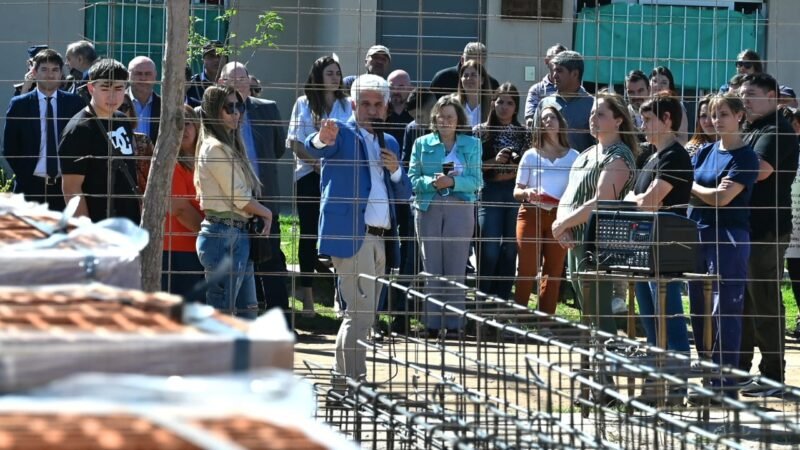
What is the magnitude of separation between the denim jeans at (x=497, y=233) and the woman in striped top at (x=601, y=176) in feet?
6.23

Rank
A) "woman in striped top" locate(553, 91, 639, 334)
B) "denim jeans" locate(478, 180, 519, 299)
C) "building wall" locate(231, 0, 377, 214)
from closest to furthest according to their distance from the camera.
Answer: "woman in striped top" locate(553, 91, 639, 334) < "denim jeans" locate(478, 180, 519, 299) < "building wall" locate(231, 0, 377, 214)

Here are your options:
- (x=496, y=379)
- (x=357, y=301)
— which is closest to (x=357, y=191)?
(x=357, y=301)

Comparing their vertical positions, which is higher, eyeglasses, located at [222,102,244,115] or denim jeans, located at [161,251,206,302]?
eyeglasses, located at [222,102,244,115]

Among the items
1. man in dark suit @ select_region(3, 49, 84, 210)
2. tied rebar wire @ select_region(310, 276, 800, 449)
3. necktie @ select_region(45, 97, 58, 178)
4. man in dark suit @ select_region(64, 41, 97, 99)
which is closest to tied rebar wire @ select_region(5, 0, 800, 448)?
tied rebar wire @ select_region(310, 276, 800, 449)

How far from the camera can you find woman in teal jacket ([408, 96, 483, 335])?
920 centimetres

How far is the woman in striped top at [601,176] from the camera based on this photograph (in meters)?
8.05

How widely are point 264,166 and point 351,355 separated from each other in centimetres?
240

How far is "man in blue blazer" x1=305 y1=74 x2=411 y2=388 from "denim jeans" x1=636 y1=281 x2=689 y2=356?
144cm

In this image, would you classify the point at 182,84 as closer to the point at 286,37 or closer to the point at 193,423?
the point at 193,423

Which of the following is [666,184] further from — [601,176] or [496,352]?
[496,352]

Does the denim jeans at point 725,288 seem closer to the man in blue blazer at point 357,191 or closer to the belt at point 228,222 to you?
the man in blue blazer at point 357,191

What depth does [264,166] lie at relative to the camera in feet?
30.9

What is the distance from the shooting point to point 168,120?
570 cm

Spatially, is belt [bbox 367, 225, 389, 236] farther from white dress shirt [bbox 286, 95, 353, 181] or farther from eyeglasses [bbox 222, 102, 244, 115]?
white dress shirt [bbox 286, 95, 353, 181]
